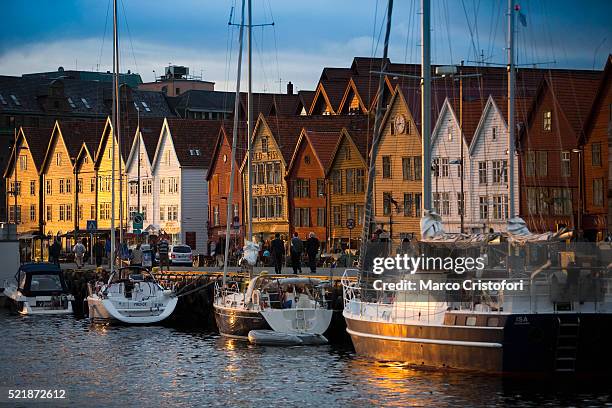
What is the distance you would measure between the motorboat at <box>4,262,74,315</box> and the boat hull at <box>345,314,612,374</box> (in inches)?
1340

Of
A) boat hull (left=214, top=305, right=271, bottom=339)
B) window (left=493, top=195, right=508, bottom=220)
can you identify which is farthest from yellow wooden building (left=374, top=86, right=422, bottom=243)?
boat hull (left=214, top=305, right=271, bottom=339)

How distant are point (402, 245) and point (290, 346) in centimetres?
863

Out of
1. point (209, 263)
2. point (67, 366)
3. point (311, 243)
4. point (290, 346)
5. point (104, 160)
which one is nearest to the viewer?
point (67, 366)

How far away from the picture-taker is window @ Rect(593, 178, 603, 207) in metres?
87.1

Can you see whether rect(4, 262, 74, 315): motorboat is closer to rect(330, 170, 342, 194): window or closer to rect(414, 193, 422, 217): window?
rect(414, 193, 422, 217): window

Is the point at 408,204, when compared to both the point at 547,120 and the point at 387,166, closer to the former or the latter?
the point at 387,166

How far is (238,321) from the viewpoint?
52406 mm

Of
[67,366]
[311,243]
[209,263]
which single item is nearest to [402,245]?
[67,366]

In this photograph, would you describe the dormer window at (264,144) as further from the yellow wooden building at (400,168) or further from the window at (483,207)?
the window at (483,207)

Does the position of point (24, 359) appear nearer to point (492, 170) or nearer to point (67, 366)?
point (67, 366)

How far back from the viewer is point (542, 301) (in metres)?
37.0

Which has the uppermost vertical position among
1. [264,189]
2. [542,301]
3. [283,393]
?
[264,189]

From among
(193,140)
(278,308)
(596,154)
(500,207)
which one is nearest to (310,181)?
(193,140)

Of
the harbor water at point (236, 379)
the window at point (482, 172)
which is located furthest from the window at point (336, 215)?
the harbor water at point (236, 379)
